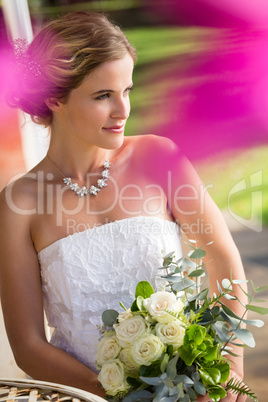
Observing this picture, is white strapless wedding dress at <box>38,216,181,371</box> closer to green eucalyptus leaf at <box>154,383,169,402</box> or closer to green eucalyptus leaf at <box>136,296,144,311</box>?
green eucalyptus leaf at <box>136,296,144,311</box>

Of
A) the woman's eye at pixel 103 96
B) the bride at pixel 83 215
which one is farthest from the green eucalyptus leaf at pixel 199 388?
the woman's eye at pixel 103 96

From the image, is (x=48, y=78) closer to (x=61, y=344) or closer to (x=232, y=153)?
(x=61, y=344)

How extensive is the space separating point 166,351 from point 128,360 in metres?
0.09

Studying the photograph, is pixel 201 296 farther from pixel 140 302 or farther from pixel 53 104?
pixel 53 104

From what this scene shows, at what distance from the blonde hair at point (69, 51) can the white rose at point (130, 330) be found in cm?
81

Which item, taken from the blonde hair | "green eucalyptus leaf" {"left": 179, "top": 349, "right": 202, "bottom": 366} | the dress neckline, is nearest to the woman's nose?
the blonde hair

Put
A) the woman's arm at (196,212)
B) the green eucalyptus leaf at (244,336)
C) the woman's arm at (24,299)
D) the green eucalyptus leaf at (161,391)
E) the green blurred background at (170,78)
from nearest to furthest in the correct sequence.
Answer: the green eucalyptus leaf at (161,391) → the green eucalyptus leaf at (244,336) → the woman's arm at (24,299) → the woman's arm at (196,212) → the green blurred background at (170,78)

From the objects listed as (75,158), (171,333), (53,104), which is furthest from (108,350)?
(53,104)

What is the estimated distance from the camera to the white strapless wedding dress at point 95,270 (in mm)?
1802

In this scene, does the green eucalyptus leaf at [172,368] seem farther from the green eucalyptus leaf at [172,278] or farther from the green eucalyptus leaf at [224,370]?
the green eucalyptus leaf at [172,278]

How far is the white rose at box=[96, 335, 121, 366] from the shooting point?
1371 millimetres

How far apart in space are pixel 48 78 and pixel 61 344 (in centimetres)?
87

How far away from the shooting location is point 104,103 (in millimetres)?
1790

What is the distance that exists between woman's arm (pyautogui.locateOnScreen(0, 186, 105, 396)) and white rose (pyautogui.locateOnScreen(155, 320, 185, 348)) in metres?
0.50
